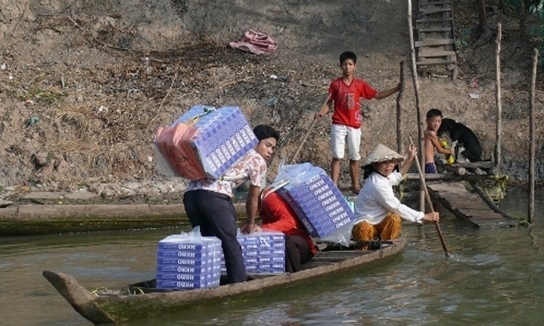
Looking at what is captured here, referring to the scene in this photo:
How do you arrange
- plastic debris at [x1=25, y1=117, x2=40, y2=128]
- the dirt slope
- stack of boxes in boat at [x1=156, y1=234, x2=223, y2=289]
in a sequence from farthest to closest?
1. plastic debris at [x1=25, y1=117, x2=40, y2=128]
2. the dirt slope
3. stack of boxes in boat at [x1=156, y1=234, x2=223, y2=289]

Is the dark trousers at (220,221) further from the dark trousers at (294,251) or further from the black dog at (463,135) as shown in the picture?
the black dog at (463,135)

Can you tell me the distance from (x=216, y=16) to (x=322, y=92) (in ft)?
10.7

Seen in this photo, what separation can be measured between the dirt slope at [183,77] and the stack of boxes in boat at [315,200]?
6.57 metres

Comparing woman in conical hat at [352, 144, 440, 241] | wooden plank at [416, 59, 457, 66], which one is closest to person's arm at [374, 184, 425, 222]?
woman in conical hat at [352, 144, 440, 241]

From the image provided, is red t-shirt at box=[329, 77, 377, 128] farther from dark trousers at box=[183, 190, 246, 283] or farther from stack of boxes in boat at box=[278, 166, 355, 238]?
dark trousers at box=[183, 190, 246, 283]

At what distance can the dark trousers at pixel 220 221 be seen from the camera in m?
7.97

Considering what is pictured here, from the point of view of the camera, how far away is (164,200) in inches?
574

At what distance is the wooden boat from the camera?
23.7 ft

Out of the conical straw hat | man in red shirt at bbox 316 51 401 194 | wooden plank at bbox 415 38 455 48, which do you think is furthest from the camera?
wooden plank at bbox 415 38 455 48

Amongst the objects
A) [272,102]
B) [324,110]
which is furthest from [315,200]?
[272,102]

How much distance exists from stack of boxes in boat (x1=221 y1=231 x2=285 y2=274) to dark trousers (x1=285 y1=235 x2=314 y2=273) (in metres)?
0.21

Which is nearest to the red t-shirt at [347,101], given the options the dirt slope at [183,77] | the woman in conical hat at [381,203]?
the woman in conical hat at [381,203]

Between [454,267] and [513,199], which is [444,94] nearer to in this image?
[513,199]

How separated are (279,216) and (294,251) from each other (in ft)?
1.05
